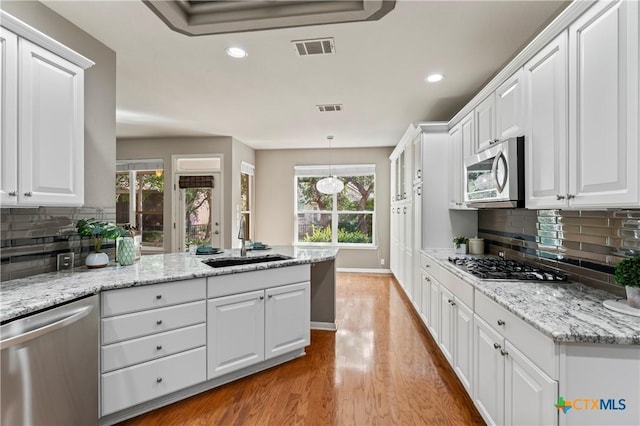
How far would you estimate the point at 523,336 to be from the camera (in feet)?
4.71

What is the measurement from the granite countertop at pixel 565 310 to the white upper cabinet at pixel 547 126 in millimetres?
486

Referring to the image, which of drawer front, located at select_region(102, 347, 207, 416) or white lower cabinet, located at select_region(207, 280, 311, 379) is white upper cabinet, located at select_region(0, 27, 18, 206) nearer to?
drawer front, located at select_region(102, 347, 207, 416)

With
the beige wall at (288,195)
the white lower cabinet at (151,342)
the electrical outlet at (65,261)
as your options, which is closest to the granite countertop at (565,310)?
the white lower cabinet at (151,342)

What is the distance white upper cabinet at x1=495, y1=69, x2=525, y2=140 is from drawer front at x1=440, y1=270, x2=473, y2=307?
1060mm

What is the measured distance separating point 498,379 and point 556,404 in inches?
18.9

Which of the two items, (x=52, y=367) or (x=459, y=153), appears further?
(x=459, y=153)

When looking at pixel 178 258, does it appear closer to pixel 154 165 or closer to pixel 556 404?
pixel 556 404

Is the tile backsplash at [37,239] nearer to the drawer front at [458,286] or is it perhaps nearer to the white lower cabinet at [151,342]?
the white lower cabinet at [151,342]

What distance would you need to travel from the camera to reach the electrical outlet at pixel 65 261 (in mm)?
2236

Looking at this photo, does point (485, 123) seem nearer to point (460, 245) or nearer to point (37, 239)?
point (460, 245)

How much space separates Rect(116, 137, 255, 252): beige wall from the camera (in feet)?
19.4

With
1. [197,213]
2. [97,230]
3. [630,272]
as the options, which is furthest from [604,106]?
[197,213]

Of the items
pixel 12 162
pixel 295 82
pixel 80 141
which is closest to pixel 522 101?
pixel 295 82

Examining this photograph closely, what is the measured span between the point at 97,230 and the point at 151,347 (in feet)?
3.07
